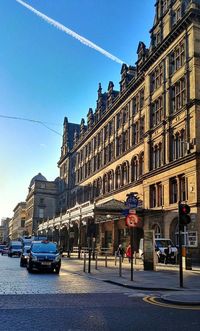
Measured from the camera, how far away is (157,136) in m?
43.3

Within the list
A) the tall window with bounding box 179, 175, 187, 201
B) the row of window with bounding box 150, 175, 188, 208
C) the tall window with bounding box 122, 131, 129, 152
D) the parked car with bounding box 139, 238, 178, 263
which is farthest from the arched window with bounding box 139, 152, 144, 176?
the parked car with bounding box 139, 238, 178, 263

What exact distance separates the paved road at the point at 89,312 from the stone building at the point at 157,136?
15.6 m

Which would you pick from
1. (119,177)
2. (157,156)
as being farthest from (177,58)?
(119,177)

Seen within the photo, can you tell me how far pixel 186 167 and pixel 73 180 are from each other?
50.2 meters

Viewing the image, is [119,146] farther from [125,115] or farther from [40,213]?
[40,213]

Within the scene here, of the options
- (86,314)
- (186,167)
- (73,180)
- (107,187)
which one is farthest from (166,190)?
(73,180)

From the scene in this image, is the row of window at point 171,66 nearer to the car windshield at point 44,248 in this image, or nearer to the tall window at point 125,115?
the tall window at point 125,115

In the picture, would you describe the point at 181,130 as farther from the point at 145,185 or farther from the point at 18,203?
the point at 18,203

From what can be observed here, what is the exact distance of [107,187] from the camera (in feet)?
199

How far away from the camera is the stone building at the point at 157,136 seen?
3647cm

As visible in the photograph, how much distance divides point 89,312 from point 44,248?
47.5 feet

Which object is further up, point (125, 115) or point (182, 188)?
point (125, 115)

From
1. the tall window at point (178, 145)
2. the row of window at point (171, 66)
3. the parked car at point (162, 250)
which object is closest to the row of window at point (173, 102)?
the row of window at point (171, 66)

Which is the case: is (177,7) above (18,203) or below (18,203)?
above
